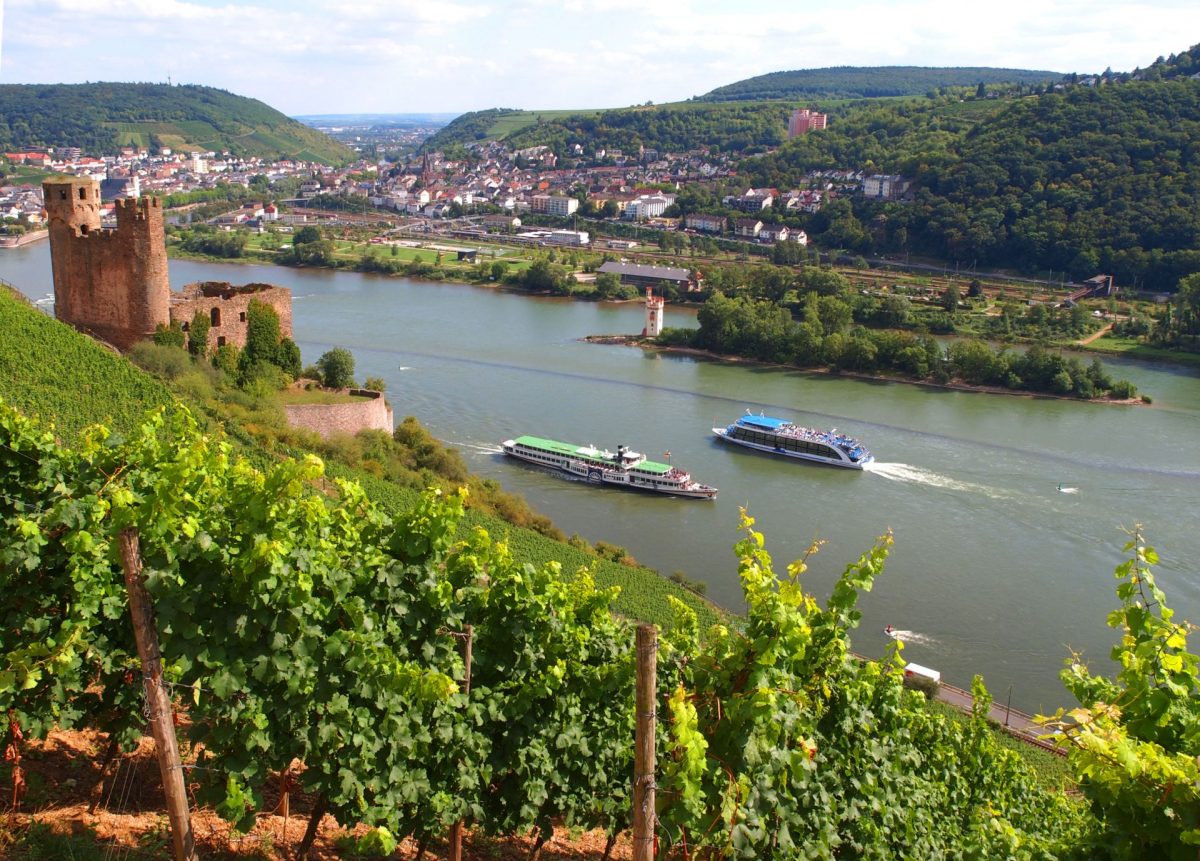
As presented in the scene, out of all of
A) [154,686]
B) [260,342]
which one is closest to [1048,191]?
[260,342]

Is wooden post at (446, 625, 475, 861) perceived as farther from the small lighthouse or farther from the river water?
the small lighthouse

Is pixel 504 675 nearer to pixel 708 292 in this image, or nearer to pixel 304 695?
pixel 304 695

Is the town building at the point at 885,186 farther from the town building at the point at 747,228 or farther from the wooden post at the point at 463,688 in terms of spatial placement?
the wooden post at the point at 463,688

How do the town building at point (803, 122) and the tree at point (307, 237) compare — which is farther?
the town building at point (803, 122)

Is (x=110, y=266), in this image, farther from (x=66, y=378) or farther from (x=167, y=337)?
(x=66, y=378)

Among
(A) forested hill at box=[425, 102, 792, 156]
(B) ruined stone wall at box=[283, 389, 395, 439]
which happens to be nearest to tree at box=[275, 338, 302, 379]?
(B) ruined stone wall at box=[283, 389, 395, 439]

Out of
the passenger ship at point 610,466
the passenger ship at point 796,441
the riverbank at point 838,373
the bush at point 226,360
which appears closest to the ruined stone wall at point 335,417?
the bush at point 226,360
